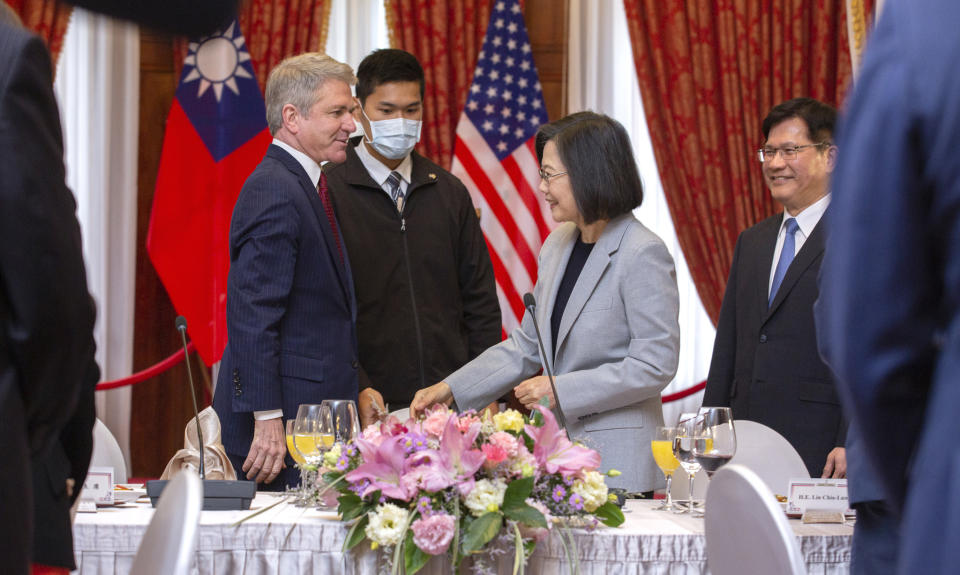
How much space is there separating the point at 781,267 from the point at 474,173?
224 centimetres

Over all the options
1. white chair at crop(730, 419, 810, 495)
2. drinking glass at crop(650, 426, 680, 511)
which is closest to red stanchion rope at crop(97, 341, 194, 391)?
white chair at crop(730, 419, 810, 495)

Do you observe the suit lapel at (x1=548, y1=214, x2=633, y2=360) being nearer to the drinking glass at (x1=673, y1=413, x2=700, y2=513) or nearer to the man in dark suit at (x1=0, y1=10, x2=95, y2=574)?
the drinking glass at (x1=673, y1=413, x2=700, y2=513)

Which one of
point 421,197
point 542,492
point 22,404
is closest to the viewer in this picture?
point 22,404

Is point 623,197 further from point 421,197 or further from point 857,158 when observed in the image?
point 857,158

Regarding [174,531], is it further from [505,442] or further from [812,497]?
[812,497]

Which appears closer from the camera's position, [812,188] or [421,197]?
[812,188]

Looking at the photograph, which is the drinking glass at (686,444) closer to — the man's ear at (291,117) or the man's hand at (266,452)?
the man's hand at (266,452)

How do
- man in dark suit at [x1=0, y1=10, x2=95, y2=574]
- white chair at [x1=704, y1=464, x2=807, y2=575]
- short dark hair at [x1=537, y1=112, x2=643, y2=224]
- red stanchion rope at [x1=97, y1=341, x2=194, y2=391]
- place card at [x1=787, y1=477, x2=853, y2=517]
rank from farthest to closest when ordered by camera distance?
red stanchion rope at [x1=97, y1=341, x2=194, y2=391]
short dark hair at [x1=537, y1=112, x2=643, y2=224]
place card at [x1=787, y1=477, x2=853, y2=517]
white chair at [x1=704, y1=464, x2=807, y2=575]
man in dark suit at [x1=0, y1=10, x2=95, y2=574]

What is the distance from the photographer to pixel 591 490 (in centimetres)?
200

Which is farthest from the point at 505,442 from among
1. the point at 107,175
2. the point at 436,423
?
the point at 107,175

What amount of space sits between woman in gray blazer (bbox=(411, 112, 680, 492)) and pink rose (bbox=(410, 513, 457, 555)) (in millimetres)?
842

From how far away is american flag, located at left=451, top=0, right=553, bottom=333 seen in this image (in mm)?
5285

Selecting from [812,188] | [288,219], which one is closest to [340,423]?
[288,219]

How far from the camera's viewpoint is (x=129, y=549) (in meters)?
2.11
